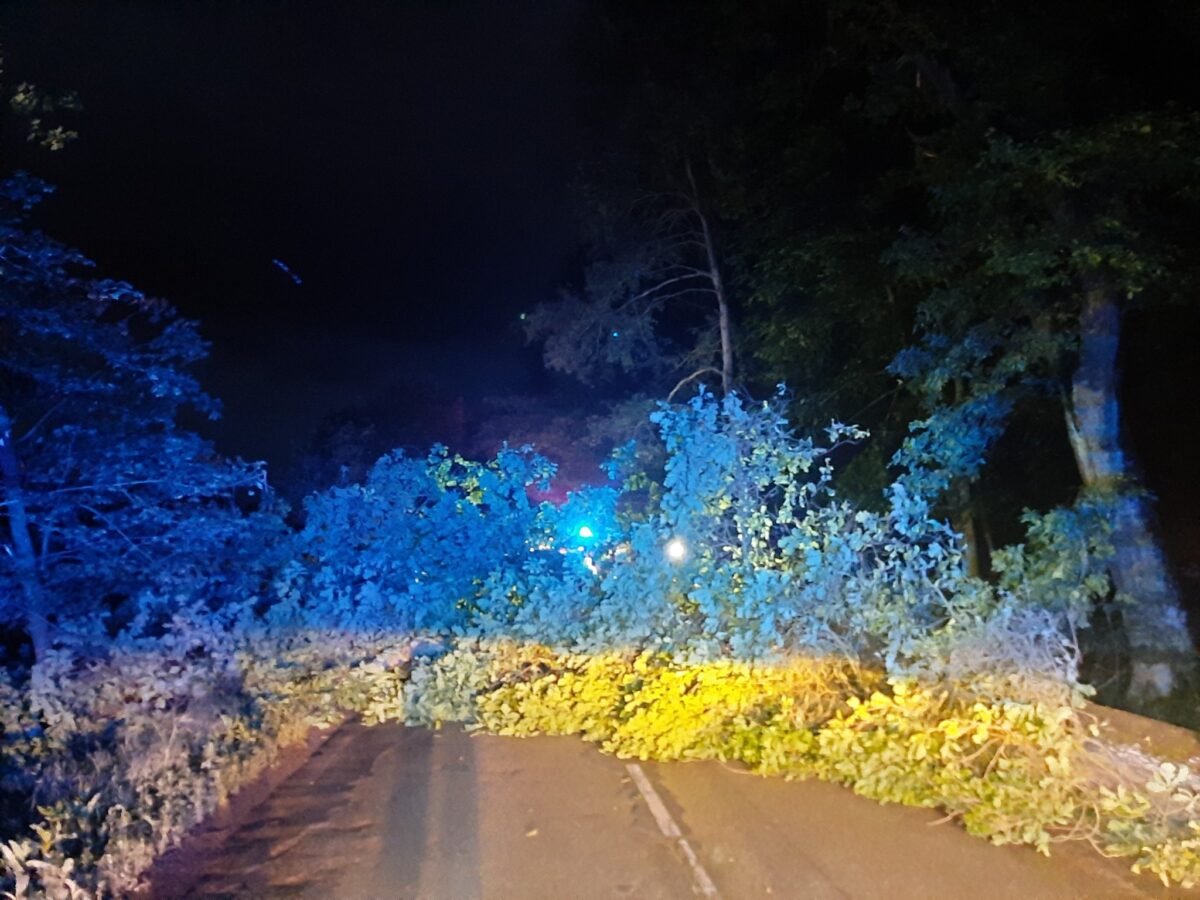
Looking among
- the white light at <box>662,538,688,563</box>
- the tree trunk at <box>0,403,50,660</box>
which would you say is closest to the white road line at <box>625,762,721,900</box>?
the white light at <box>662,538,688,563</box>

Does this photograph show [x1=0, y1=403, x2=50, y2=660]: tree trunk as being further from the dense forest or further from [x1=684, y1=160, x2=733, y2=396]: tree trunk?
[x1=684, y1=160, x2=733, y2=396]: tree trunk

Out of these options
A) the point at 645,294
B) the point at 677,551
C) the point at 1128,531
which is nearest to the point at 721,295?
the point at 645,294

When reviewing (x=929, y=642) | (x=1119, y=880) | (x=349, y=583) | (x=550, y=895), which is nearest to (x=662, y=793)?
(x=550, y=895)

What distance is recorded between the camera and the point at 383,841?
521 cm

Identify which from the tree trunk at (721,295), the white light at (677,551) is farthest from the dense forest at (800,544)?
the tree trunk at (721,295)

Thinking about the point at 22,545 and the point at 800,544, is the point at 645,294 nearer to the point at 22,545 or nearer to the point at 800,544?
the point at 800,544

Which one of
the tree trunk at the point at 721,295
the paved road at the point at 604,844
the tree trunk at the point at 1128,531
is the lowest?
the paved road at the point at 604,844

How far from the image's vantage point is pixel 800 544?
7699mm

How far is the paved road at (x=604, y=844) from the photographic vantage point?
457 cm

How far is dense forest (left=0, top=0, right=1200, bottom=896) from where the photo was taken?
5961mm

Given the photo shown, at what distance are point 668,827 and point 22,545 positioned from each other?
7.08 m

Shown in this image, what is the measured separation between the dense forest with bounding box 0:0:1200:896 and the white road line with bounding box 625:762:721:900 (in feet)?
1.37

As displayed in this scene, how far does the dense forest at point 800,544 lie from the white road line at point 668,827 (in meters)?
0.42

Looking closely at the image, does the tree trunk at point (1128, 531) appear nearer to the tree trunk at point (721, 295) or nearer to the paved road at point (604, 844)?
the paved road at point (604, 844)
